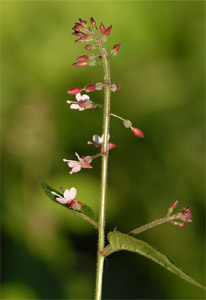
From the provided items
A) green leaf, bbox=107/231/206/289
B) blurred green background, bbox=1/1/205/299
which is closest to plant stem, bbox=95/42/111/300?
green leaf, bbox=107/231/206/289

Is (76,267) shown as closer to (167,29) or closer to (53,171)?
(53,171)

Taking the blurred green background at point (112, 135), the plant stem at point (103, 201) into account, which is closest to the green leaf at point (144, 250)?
the plant stem at point (103, 201)

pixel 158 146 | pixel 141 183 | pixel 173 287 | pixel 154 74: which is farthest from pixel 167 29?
pixel 173 287

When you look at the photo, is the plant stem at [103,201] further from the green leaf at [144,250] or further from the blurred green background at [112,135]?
the blurred green background at [112,135]

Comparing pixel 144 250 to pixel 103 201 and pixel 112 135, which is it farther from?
pixel 112 135

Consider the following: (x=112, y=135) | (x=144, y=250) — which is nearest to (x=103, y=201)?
(x=144, y=250)

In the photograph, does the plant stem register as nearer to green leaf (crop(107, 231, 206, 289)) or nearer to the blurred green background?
green leaf (crop(107, 231, 206, 289))
